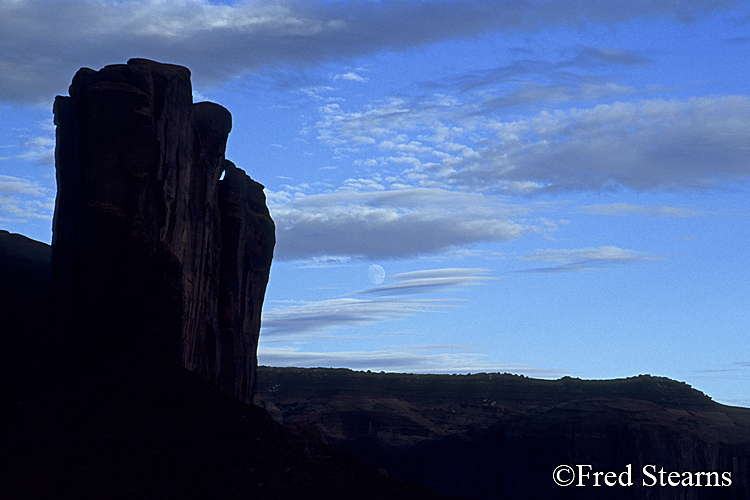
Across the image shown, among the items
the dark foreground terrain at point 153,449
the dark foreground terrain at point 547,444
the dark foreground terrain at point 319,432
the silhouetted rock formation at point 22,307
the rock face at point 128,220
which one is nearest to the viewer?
the dark foreground terrain at point 153,449

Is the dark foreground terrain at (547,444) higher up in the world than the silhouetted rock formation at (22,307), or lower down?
lower down

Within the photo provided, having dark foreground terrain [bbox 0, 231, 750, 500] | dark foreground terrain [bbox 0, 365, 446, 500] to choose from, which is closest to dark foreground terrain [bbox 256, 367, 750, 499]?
dark foreground terrain [bbox 0, 231, 750, 500]

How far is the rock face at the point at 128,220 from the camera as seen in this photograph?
41.2m

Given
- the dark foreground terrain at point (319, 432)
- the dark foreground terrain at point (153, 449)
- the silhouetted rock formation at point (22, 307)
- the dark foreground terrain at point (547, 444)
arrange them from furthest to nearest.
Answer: the dark foreground terrain at point (547, 444) < the silhouetted rock formation at point (22, 307) < the dark foreground terrain at point (319, 432) < the dark foreground terrain at point (153, 449)

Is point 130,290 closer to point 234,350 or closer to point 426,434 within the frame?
point 234,350

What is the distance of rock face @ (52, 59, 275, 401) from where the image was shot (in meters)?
41.2

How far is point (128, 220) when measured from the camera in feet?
137

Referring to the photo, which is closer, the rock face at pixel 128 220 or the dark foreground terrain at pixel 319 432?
the dark foreground terrain at pixel 319 432

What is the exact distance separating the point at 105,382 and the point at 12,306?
2253 cm

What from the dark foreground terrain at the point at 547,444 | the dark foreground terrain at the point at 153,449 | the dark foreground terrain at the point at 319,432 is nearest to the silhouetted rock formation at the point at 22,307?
the dark foreground terrain at the point at 319,432

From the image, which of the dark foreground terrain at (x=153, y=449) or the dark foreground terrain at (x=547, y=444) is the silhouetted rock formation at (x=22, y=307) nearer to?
the dark foreground terrain at (x=153, y=449)

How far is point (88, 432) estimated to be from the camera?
32.8 metres

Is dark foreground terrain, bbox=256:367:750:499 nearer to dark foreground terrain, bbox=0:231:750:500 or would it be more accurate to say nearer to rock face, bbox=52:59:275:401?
dark foreground terrain, bbox=0:231:750:500

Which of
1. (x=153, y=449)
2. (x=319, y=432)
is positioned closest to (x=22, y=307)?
(x=319, y=432)
